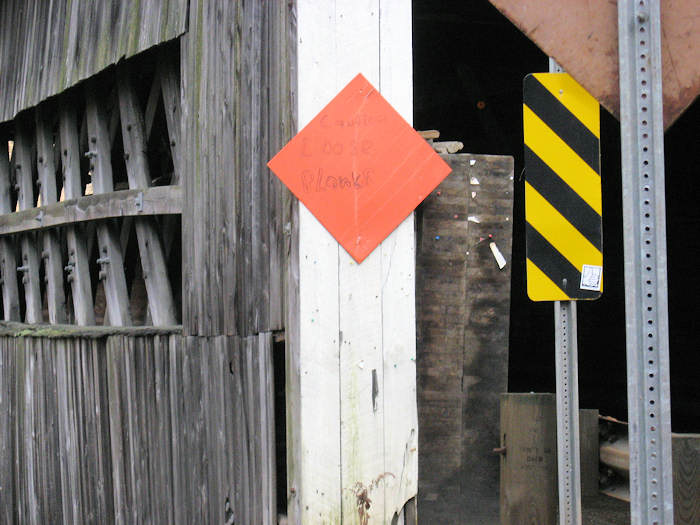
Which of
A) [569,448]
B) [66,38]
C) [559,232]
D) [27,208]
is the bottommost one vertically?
[569,448]

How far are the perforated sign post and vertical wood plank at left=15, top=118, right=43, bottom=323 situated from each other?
4255mm

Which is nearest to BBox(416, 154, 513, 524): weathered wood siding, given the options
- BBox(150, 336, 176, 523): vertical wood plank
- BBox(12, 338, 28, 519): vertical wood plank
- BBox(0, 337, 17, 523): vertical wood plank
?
BBox(150, 336, 176, 523): vertical wood plank

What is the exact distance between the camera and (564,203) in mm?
2453

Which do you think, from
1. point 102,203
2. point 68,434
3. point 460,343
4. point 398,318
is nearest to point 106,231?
point 102,203

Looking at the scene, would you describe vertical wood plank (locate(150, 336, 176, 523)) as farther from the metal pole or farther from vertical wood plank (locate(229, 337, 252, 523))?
the metal pole

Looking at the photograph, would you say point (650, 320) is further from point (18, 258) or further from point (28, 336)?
point (18, 258)

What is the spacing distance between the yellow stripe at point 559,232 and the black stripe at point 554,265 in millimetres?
17

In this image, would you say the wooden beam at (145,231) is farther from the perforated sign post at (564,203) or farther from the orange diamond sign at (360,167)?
the perforated sign post at (564,203)

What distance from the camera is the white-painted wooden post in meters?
2.96

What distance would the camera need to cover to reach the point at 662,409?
193 centimetres

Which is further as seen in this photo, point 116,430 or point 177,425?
point 116,430

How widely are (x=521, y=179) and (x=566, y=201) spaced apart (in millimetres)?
3333

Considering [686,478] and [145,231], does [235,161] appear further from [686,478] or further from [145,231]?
[686,478]

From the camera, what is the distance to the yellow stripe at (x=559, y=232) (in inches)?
96.1
